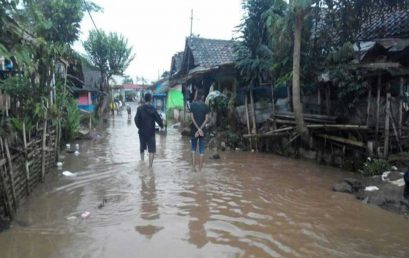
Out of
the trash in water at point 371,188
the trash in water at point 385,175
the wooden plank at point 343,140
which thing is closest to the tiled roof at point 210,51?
the wooden plank at point 343,140

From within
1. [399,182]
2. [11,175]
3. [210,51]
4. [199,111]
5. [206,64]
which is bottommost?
[399,182]

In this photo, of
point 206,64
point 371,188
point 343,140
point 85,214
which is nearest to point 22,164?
point 85,214

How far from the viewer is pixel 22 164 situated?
6461 mm

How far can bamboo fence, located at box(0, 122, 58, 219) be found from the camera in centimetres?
531

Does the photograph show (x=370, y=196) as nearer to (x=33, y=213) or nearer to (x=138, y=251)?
(x=138, y=251)

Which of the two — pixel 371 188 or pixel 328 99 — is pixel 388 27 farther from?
pixel 371 188

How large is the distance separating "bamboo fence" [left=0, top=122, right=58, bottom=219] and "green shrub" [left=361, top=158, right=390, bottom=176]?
705cm

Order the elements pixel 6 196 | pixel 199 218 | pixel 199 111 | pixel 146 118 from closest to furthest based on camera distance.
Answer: pixel 6 196 < pixel 199 218 < pixel 199 111 < pixel 146 118

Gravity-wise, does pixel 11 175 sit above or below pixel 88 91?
below

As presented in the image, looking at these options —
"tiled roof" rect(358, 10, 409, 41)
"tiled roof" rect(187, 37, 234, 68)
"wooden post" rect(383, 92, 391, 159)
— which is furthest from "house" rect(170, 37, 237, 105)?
"wooden post" rect(383, 92, 391, 159)

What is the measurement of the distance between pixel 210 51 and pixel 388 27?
11503 millimetres

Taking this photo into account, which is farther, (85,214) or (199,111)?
(199,111)

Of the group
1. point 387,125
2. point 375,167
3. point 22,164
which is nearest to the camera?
point 22,164

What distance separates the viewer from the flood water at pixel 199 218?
14.9 feet
